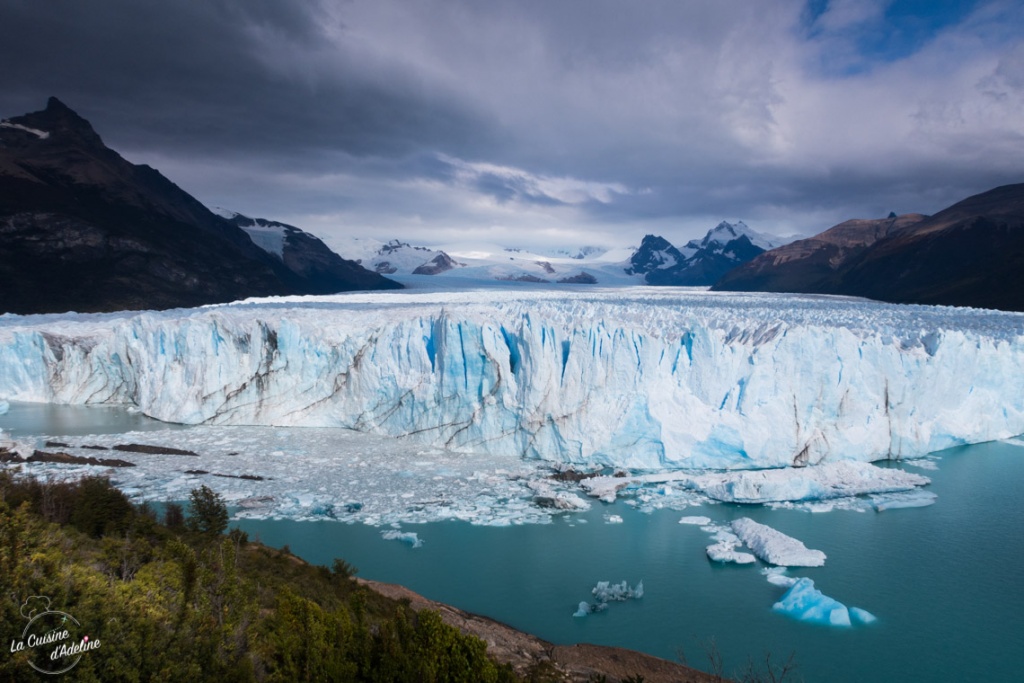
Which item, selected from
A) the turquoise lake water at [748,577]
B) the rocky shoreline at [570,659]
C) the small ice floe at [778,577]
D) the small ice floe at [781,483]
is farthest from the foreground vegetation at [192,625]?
the small ice floe at [781,483]

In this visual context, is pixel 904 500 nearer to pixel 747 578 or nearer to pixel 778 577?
pixel 778 577

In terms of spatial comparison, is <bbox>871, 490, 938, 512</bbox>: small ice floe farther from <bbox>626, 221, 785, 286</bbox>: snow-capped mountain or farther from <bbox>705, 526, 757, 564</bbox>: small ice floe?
<bbox>626, 221, 785, 286</bbox>: snow-capped mountain

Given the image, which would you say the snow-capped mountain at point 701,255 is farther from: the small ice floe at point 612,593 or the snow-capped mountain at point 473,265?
the small ice floe at point 612,593

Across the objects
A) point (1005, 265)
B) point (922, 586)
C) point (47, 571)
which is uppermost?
point (1005, 265)

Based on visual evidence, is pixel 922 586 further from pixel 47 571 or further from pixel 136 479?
pixel 136 479

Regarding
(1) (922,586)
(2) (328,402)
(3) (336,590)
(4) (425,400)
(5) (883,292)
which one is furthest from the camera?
(5) (883,292)

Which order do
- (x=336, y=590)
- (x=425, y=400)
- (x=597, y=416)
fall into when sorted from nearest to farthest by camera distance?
(x=336, y=590) < (x=597, y=416) < (x=425, y=400)

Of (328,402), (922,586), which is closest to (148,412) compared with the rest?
(328,402)
